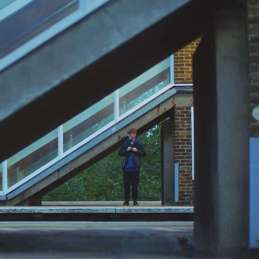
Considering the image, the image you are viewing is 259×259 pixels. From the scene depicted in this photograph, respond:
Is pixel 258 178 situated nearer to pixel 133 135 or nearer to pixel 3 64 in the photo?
pixel 3 64

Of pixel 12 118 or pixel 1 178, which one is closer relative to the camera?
pixel 12 118

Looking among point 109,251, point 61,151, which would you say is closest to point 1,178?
point 61,151

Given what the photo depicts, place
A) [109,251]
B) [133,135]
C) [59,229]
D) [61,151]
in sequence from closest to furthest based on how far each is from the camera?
1. [109,251]
2. [59,229]
3. [133,135]
4. [61,151]

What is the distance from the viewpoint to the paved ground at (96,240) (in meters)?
8.53

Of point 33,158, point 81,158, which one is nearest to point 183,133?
point 81,158

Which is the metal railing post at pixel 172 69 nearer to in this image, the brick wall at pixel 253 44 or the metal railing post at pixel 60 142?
the metal railing post at pixel 60 142

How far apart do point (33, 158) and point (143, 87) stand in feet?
9.91

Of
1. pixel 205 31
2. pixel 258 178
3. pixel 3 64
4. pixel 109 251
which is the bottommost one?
pixel 109 251

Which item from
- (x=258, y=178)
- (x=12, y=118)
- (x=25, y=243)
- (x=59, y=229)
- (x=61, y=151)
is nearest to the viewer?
(x=258, y=178)

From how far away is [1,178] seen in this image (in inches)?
647

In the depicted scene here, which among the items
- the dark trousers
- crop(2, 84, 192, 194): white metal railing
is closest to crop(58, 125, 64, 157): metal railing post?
crop(2, 84, 192, 194): white metal railing

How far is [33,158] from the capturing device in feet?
53.2

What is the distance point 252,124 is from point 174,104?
355 inches

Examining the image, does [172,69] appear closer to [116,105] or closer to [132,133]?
[116,105]
